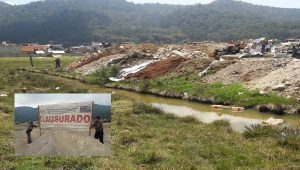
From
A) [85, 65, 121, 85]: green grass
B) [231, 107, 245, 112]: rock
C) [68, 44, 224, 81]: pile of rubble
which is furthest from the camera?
[68, 44, 224, 81]: pile of rubble

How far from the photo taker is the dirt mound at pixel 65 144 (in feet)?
30.6

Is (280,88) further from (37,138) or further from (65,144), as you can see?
(37,138)

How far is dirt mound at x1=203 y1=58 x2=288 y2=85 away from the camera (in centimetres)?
3734

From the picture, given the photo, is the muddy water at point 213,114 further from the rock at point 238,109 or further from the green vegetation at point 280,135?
the green vegetation at point 280,135

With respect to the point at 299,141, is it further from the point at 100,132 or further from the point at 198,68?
the point at 198,68

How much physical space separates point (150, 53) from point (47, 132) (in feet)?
164

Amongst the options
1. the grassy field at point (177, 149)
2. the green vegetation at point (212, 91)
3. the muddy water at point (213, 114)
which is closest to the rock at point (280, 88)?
the green vegetation at point (212, 91)

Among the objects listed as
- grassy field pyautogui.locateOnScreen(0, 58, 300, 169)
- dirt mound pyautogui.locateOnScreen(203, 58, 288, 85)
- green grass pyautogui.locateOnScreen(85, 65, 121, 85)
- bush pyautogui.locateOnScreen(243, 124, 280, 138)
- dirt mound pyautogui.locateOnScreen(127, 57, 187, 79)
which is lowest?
green grass pyautogui.locateOnScreen(85, 65, 121, 85)

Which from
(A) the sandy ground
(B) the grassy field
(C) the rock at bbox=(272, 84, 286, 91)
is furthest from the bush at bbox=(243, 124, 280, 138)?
(C) the rock at bbox=(272, 84, 286, 91)

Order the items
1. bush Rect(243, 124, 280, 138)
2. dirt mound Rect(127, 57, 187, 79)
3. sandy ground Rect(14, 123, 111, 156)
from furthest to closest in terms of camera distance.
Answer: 1. dirt mound Rect(127, 57, 187, 79)
2. bush Rect(243, 124, 280, 138)
3. sandy ground Rect(14, 123, 111, 156)

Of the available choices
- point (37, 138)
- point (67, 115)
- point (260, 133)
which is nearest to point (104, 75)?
point (260, 133)

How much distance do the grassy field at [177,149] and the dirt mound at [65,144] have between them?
2.52 m

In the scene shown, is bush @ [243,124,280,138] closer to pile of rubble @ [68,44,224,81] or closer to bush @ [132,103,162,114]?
bush @ [132,103,162,114]

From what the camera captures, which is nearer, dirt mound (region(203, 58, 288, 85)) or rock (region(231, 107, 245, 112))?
rock (region(231, 107, 245, 112))
